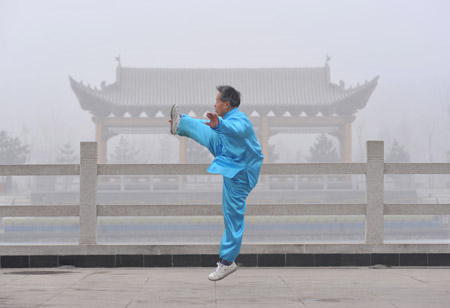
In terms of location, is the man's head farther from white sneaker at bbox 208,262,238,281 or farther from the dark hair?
white sneaker at bbox 208,262,238,281

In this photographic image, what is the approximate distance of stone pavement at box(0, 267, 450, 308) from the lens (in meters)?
3.49

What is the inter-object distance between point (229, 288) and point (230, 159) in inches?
32.6

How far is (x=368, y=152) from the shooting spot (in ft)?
18.6

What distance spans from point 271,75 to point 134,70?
8887 mm

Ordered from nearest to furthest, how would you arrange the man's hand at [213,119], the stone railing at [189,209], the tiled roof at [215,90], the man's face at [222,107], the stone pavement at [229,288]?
1. the stone pavement at [229,288]
2. the man's hand at [213,119]
3. the man's face at [222,107]
4. the stone railing at [189,209]
5. the tiled roof at [215,90]

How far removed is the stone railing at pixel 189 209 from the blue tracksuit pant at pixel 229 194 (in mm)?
1182

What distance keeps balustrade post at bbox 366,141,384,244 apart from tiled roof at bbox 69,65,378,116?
31.8 m

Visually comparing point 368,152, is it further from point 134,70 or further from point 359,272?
point 134,70

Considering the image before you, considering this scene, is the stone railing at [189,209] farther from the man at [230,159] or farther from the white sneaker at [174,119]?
the white sneaker at [174,119]

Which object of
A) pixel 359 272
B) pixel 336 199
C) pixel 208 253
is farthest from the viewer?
pixel 336 199

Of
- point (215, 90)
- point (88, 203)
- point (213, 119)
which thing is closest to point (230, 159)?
point (213, 119)

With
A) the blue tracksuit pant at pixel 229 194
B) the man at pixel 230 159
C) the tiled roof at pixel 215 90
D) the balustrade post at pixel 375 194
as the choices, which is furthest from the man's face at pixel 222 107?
the tiled roof at pixel 215 90

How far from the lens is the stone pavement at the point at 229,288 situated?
3492 millimetres

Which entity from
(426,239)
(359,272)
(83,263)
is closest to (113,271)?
(83,263)
